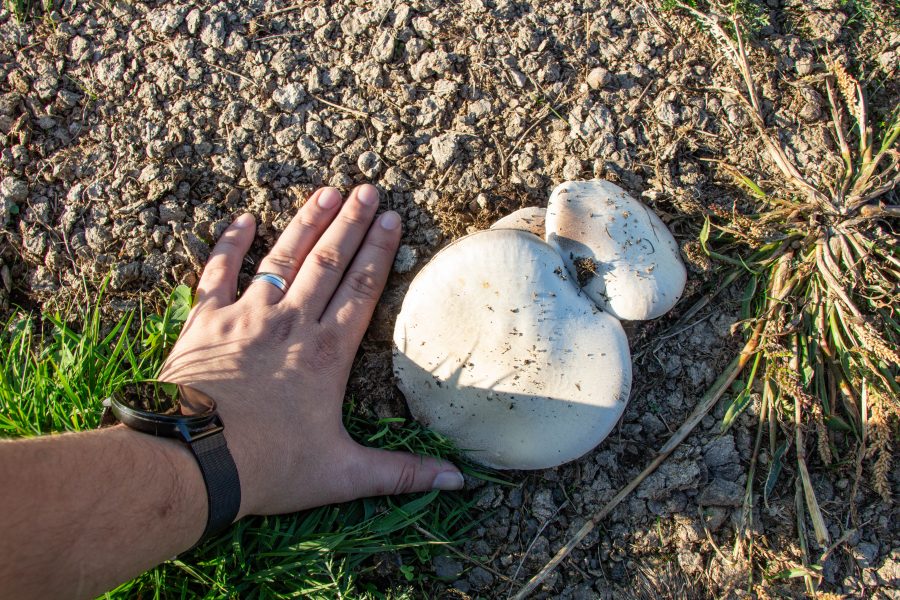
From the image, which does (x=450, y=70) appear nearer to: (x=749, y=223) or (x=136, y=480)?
(x=749, y=223)

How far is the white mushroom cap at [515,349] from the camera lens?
2.07 meters

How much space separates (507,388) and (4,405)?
1.71m

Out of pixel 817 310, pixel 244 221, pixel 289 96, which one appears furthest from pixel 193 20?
pixel 817 310

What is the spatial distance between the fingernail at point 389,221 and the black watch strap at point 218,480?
934 mm

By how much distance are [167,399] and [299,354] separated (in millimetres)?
→ 471

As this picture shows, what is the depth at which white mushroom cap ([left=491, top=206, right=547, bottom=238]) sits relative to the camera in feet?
7.52

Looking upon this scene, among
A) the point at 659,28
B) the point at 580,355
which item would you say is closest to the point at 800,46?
the point at 659,28

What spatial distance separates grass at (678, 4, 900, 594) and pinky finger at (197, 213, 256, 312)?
168 cm

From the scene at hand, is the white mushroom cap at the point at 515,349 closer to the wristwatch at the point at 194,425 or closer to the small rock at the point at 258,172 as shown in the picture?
the wristwatch at the point at 194,425

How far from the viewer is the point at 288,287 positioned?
8.17 feet

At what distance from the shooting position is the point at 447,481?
227cm

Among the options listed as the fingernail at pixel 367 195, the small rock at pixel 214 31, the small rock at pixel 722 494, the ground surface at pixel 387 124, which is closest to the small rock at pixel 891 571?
the small rock at pixel 722 494

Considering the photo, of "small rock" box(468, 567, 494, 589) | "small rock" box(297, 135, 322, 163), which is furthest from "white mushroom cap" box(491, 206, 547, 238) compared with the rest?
"small rock" box(468, 567, 494, 589)

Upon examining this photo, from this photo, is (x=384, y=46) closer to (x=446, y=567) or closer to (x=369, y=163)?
(x=369, y=163)
